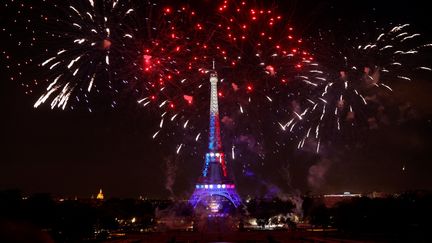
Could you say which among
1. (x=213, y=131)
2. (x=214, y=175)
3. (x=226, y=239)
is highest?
(x=213, y=131)

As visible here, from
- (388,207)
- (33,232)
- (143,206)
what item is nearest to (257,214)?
(143,206)

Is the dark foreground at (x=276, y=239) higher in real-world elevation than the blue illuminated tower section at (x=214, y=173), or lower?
lower

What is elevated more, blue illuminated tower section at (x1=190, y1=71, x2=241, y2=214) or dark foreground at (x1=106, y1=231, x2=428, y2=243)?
blue illuminated tower section at (x1=190, y1=71, x2=241, y2=214)

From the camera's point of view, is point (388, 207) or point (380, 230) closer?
point (380, 230)

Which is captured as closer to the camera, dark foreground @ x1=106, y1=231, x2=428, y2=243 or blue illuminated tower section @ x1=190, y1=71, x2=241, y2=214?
dark foreground @ x1=106, y1=231, x2=428, y2=243

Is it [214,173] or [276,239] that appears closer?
[276,239]

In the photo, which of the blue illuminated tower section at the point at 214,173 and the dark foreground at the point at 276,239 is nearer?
the dark foreground at the point at 276,239

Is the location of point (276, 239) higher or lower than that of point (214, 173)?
lower

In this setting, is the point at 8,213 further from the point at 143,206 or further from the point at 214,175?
the point at 214,175
